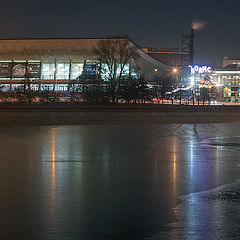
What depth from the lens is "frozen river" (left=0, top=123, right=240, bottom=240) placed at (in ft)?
18.4

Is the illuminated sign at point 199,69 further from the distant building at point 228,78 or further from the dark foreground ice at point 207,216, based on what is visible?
the dark foreground ice at point 207,216

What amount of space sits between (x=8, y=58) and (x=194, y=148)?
79877 mm

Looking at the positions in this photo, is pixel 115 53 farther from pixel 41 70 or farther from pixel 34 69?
pixel 41 70

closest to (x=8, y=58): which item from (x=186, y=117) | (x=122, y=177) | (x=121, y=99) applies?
(x=121, y=99)

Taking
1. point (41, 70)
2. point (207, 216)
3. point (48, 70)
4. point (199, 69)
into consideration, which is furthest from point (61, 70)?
point (207, 216)

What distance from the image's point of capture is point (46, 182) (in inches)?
343

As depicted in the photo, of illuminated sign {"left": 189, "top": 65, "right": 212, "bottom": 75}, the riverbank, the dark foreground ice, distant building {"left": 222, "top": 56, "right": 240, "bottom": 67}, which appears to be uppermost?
distant building {"left": 222, "top": 56, "right": 240, "bottom": 67}

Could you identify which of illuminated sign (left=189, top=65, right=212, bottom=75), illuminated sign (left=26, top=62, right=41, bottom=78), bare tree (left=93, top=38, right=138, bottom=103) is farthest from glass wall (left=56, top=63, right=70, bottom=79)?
illuminated sign (left=189, top=65, right=212, bottom=75)

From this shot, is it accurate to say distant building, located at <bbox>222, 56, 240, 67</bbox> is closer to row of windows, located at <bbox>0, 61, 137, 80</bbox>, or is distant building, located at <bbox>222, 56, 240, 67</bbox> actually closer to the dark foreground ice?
row of windows, located at <bbox>0, 61, 137, 80</bbox>

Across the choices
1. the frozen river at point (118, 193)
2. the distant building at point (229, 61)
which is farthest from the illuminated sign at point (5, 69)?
the distant building at point (229, 61)

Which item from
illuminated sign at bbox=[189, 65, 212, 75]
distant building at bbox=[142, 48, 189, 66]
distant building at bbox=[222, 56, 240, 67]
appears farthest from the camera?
distant building at bbox=[222, 56, 240, 67]

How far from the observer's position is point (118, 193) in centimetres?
777

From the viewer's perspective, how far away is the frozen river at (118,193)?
5.60 metres

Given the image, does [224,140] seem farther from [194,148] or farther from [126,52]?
[126,52]
